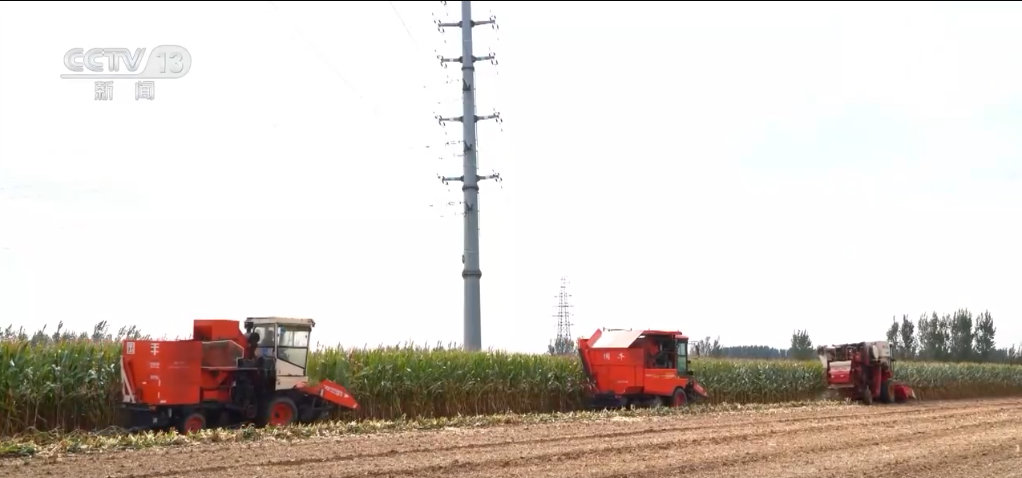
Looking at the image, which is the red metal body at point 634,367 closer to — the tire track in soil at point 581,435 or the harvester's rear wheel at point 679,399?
the harvester's rear wheel at point 679,399

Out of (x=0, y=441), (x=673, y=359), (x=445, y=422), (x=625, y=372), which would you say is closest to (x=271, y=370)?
(x=445, y=422)

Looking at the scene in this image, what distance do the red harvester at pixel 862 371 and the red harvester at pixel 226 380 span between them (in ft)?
65.5

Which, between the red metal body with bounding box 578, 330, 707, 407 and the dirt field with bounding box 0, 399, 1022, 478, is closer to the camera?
the dirt field with bounding box 0, 399, 1022, 478

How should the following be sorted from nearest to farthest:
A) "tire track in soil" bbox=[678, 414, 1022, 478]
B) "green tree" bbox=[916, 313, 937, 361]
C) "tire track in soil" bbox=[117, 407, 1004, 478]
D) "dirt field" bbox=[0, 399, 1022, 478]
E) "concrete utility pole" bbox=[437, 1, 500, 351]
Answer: "tire track in soil" bbox=[117, 407, 1004, 478]
"dirt field" bbox=[0, 399, 1022, 478]
"tire track in soil" bbox=[678, 414, 1022, 478]
"concrete utility pole" bbox=[437, 1, 500, 351]
"green tree" bbox=[916, 313, 937, 361]

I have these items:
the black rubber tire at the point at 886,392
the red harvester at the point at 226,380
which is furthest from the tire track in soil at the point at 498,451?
the black rubber tire at the point at 886,392

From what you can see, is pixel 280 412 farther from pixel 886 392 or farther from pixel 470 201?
pixel 886 392

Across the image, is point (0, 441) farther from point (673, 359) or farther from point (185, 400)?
point (673, 359)

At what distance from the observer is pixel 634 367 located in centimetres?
2670

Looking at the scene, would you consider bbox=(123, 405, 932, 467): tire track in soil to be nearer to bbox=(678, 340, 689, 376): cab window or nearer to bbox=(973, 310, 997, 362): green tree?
bbox=(678, 340, 689, 376): cab window

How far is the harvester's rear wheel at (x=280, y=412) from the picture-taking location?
19.2 metres

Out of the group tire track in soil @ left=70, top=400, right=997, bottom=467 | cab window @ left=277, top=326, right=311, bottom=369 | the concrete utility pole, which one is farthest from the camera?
the concrete utility pole

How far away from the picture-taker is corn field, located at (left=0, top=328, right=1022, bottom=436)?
1773 centimetres

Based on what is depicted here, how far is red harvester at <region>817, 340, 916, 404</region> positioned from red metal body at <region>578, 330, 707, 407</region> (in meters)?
8.92

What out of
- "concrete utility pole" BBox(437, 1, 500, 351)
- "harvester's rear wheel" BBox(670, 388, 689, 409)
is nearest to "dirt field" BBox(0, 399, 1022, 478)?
"harvester's rear wheel" BBox(670, 388, 689, 409)
